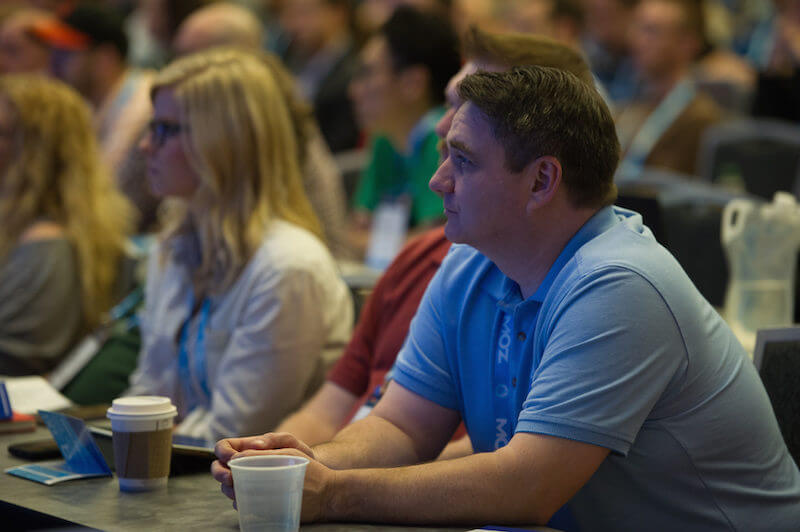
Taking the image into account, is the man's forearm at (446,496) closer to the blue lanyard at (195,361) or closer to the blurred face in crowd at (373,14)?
the blue lanyard at (195,361)

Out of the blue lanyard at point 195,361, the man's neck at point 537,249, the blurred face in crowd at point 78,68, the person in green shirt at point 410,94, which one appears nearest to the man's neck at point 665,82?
the person in green shirt at point 410,94

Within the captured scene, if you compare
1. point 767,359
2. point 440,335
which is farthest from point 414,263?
point 767,359

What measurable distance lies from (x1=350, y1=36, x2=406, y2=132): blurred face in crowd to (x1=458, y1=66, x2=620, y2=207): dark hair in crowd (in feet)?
7.93

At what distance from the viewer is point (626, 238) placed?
1.65 meters

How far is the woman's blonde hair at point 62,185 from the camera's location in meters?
3.51

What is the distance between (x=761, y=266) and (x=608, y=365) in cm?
110

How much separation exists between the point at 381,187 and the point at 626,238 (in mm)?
2902

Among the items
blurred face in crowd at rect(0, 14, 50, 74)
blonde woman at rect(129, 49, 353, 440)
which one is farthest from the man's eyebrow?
blurred face in crowd at rect(0, 14, 50, 74)

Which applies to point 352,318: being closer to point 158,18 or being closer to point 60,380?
point 60,380

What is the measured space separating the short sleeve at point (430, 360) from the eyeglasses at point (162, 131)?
967 millimetres

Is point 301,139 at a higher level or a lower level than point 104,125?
higher

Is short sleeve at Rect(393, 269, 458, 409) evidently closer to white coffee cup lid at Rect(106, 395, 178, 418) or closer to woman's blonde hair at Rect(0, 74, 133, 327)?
white coffee cup lid at Rect(106, 395, 178, 418)

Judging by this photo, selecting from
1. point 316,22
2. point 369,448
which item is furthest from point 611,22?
point 369,448

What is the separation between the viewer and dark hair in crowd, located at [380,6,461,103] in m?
4.00
